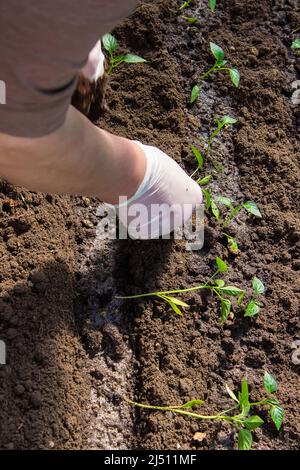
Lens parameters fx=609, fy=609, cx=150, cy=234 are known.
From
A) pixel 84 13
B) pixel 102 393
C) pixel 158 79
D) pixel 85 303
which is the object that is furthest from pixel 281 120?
pixel 84 13

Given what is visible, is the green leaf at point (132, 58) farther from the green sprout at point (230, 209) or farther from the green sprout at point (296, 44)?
the green sprout at point (296, 44)

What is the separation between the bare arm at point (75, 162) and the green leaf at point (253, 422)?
60cm

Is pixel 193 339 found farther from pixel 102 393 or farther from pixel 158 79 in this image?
pixel 158 79

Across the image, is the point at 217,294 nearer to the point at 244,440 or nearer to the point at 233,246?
the point at 233,246

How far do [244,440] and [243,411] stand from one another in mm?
67

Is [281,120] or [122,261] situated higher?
→ [281,120]

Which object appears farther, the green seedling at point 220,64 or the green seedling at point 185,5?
the green seedling at point 185,5

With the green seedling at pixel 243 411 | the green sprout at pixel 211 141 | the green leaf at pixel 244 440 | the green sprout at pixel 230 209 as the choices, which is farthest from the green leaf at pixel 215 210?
the green leaf at pixel 244 440

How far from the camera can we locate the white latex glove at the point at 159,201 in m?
1.51

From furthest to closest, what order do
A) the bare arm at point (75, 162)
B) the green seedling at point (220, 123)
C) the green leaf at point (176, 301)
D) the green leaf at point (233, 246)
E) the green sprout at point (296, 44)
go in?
the green sprout at point (296, 44)
the green seedling at point (220, 123)
the green leaf at point (233, 246)
the green leaf at point (176, 301)
the bare arm at point (75, 162)

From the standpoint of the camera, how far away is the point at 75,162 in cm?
122

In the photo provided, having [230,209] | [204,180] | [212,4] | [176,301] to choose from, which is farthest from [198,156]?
[212,4]

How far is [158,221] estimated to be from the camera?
5.19 feet

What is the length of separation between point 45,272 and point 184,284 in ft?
1.21
